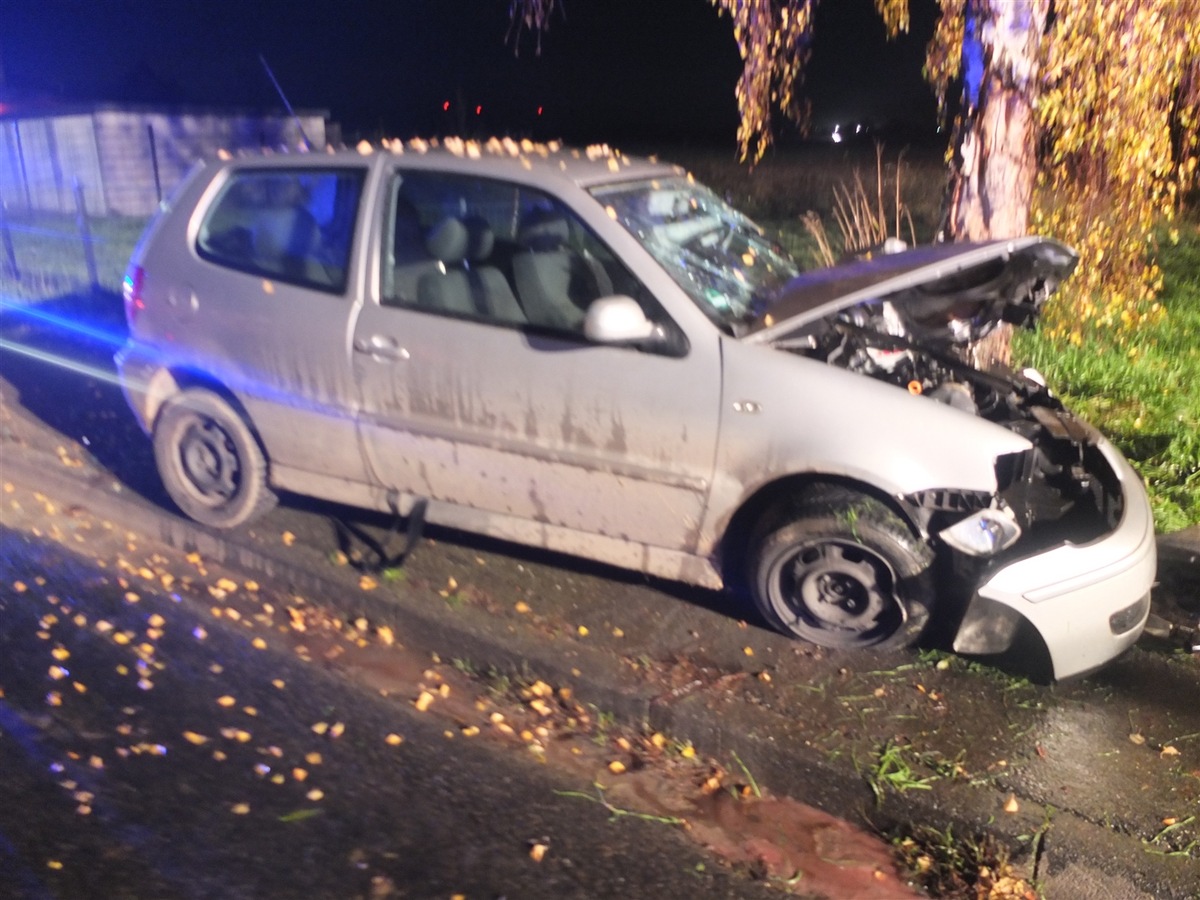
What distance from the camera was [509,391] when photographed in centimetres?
433

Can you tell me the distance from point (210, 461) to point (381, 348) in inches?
54.3

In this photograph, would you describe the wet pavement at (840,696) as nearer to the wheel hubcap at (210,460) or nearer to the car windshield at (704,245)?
the wheel hubcap at (210,460)

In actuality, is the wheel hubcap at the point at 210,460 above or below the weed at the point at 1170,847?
above

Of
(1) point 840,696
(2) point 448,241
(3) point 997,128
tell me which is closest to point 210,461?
(2) point 448,241

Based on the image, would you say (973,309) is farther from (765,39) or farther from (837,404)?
(765,39)

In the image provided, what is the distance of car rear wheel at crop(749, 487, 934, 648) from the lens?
398 centimetres

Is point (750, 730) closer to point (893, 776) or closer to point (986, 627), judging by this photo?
point (893, 776)

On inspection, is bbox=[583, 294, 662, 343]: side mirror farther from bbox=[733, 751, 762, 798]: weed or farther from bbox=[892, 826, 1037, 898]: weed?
bbox=[892, 826, 1037, 898]: weed

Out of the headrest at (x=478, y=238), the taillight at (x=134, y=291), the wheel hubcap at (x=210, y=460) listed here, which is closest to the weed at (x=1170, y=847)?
the headrest at (x=478, y=238)

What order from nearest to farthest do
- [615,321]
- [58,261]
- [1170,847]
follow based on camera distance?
[1170,847], [615,321], [58,261]

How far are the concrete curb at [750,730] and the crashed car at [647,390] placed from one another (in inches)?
15.8

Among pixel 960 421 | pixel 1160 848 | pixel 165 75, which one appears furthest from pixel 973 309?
pixel 165 75

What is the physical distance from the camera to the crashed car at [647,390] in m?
3.90

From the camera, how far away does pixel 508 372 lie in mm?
4312
